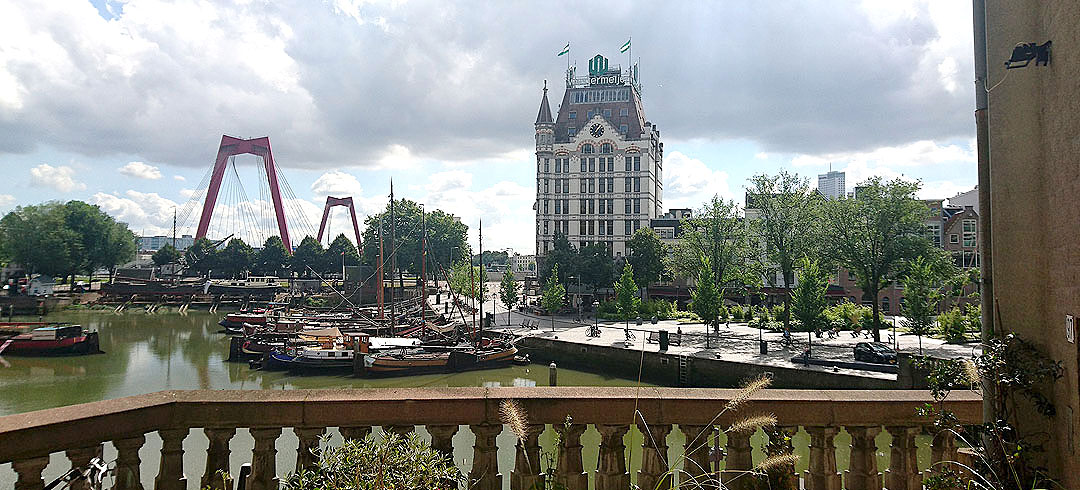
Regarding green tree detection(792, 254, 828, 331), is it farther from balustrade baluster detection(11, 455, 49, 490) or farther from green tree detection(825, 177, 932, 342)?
balustrade baluster detection(11, 455, 49, 490)

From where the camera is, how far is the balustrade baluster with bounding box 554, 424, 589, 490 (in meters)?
3.68

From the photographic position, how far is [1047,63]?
3.81 metres

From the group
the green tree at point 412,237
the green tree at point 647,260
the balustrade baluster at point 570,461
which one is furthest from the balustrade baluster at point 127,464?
the green tree at point 412,237

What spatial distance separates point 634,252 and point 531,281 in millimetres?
17152

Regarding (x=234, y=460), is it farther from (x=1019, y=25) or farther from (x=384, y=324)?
(x=384, y=324)

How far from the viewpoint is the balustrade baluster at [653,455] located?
3.64 meters

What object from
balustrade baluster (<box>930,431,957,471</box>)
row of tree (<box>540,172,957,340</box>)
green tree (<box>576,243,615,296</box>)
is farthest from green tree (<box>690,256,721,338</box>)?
balustrade baluster (<box>930,431,957,471</box>)

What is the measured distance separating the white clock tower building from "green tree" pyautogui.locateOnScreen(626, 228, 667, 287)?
7557 mm

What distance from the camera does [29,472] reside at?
3.20 metres

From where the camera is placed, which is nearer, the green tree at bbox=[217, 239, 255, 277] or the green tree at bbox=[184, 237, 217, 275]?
the green tree at bbox=[184, 237, 217, 275]

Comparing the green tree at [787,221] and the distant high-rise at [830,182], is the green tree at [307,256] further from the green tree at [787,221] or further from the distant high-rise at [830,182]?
the distant high-rise at [830,182]

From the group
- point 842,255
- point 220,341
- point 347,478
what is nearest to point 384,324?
point 220,341

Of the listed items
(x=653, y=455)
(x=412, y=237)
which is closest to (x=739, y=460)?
(x=653, y=455)

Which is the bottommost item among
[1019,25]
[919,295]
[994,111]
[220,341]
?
[220,341]
